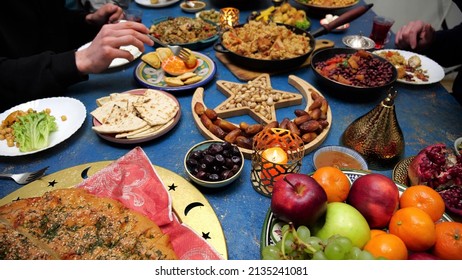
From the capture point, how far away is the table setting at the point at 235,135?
4.27 ft

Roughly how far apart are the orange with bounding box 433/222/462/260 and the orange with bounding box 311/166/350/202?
33cm

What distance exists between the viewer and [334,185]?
1.23 meters

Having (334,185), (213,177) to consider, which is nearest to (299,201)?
(334,185)

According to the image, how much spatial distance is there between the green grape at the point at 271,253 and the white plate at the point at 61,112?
1292 millimetres

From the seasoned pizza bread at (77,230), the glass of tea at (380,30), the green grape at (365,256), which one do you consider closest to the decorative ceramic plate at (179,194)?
the seasoned pizza bread at (77,230)

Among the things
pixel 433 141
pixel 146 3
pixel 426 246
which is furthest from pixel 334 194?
pixel 146 3

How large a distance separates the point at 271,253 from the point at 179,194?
1.80ft

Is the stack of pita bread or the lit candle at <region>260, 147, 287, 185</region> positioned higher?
the lit candle at <region>260, 147, 287, 185</region>

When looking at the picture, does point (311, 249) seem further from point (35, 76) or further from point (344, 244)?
point (35, 76)

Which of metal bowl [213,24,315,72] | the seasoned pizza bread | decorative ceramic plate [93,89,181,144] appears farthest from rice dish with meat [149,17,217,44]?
the seasoned pizza bread

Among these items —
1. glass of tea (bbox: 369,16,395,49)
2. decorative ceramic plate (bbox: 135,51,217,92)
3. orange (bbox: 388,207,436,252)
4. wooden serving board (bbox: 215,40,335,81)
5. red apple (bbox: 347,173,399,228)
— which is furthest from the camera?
glass of tea (bbox: 369,16,395,49)

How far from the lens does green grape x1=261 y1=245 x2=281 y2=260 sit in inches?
38.8

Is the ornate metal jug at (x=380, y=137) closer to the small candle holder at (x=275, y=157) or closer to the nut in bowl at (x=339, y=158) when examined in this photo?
the nut in bowl at (x=339, y=158)

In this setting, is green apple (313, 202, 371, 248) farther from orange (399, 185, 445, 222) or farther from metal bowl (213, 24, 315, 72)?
metal bowl (213, 24, 315, 72)
